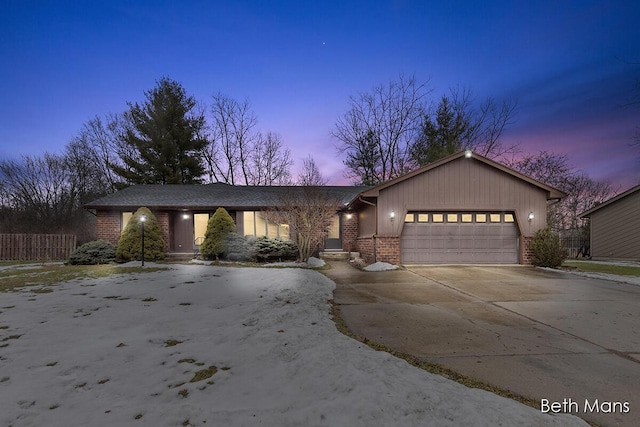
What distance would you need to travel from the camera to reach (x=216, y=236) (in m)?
12.6

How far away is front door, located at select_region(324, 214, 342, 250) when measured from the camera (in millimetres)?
15039

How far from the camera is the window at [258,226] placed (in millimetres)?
14656

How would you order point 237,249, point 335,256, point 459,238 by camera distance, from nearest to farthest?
point 459,238, point 237,249, point 335,256

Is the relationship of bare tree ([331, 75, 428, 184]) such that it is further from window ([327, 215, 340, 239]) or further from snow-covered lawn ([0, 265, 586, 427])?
snow-covered lawn ([0, 265, 586, 427])

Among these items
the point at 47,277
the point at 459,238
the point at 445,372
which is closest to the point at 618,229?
the point at 459,238

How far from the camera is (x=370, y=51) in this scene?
19312 mm

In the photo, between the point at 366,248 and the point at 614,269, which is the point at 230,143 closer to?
the point at 366,248

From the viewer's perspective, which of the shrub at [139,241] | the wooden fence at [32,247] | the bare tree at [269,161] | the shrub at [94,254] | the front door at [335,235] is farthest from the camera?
the bare tree at [269,161]

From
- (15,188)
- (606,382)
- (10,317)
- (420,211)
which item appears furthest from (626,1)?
(15,188)

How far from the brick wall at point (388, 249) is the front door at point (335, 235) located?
402 cm

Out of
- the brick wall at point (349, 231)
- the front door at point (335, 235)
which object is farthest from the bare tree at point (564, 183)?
the front door at point (335, 235)

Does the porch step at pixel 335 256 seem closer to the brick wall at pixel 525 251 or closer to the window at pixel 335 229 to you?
the window at pixel 335 229

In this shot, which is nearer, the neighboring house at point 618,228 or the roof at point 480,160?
the roof at point 480,160

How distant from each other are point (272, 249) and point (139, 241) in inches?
237
